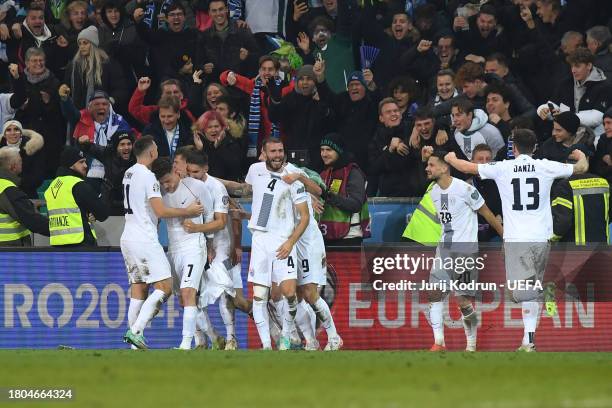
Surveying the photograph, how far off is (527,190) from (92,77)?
6747mm

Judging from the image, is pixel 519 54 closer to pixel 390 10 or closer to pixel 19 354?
pixel 390 10

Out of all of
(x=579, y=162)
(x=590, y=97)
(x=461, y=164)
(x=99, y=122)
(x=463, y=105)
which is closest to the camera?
(x=461, y=164)

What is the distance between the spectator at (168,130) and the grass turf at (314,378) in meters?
3.82

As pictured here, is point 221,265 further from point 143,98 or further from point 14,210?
point 143,98

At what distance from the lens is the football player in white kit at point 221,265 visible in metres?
16.3

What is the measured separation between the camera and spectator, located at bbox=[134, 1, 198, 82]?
20047 mm

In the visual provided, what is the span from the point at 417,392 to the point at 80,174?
6.84 meters

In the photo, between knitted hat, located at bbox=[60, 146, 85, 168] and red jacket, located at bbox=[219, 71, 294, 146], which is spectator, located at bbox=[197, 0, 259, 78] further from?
knitted hat, located at bbox=[60, 146, 85, 168]

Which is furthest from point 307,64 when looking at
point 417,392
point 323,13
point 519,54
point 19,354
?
point 417,392

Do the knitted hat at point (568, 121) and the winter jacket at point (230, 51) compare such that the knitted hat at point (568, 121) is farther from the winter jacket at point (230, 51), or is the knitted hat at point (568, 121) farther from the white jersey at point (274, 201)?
the winter jacket at point (230, 51)

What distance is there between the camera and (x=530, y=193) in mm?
15648

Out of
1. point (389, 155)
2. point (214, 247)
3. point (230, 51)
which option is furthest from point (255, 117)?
point (214, 247)

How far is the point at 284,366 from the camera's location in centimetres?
1315

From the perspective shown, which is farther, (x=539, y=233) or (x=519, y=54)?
(x=519, y=54)
